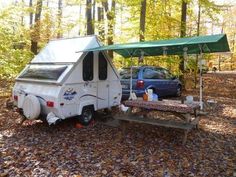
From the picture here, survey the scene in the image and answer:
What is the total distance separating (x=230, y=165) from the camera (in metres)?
5.78

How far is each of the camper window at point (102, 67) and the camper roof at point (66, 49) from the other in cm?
45

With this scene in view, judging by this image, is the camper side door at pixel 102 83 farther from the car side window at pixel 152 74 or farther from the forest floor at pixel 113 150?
the car side window at pixel 152 74

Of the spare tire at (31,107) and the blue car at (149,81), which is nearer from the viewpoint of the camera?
the spare tire at (31,107)

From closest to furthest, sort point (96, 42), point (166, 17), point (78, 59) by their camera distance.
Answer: point (78, 59), point (96, 42), point (166, 17)

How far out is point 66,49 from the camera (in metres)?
8.83

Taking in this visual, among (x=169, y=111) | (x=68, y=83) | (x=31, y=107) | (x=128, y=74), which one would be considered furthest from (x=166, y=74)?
(x=31, y=107)

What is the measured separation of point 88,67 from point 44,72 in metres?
1.26

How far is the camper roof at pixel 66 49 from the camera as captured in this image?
8422 millimetres

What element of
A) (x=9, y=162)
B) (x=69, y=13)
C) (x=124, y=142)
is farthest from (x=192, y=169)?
(x=69, y=13)

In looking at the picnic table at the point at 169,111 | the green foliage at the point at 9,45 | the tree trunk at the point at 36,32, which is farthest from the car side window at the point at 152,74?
the tree trunk at the point at 36,32

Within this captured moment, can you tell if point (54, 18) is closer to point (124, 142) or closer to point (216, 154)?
point (124, 142)

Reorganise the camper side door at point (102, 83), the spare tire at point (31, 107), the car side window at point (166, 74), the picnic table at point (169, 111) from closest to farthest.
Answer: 1. the picnic table at point (169, 111)
2. the spare tire at point (31, 107)
3. the camper side door at point (102, 83)
4. the car side window at point (166, 74)

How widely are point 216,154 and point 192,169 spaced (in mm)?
1036

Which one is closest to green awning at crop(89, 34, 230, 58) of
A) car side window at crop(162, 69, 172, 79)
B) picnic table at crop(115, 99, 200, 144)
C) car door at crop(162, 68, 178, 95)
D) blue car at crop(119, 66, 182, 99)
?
blue car at crop(119, 66, 182, 99)
